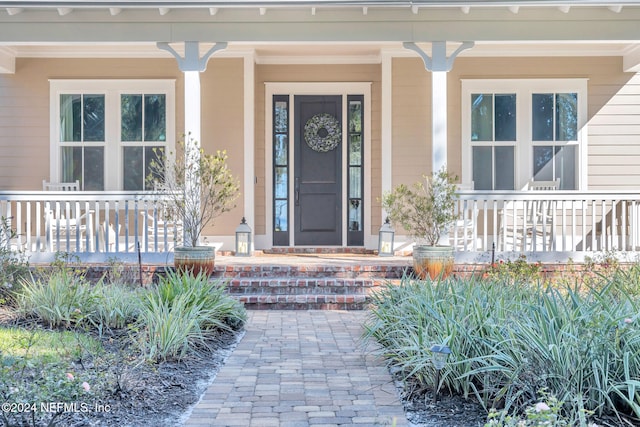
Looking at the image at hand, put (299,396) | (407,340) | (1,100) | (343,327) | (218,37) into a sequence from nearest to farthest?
(299,396) → (407,340) → (343,327) → (218,37) → (1,100)

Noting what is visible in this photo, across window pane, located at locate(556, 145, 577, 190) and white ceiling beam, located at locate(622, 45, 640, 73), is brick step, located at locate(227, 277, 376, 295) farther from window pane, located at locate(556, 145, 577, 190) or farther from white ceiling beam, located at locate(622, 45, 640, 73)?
white ceiling beam, located at locate(622, 45, 640, 73)

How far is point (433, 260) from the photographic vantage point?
6621 millimetres

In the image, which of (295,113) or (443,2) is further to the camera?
(295,113)

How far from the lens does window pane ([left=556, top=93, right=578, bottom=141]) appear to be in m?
8.70

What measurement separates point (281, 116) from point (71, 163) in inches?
126

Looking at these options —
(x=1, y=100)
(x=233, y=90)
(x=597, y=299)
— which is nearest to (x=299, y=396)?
(x=597, y=299)

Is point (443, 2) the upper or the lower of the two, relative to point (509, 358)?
upper

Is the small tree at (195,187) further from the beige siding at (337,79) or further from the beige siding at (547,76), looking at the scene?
the beige siding at (547,76)

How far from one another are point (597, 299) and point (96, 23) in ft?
20.3

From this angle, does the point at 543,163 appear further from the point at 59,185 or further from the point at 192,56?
the point at 59,185

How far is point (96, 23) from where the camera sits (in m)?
7.06

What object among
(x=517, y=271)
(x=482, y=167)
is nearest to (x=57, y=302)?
(x=517, y=271)

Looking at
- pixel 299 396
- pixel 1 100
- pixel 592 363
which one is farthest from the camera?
pixel 1 100

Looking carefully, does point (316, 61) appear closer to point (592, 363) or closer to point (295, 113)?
point (295, 113)
